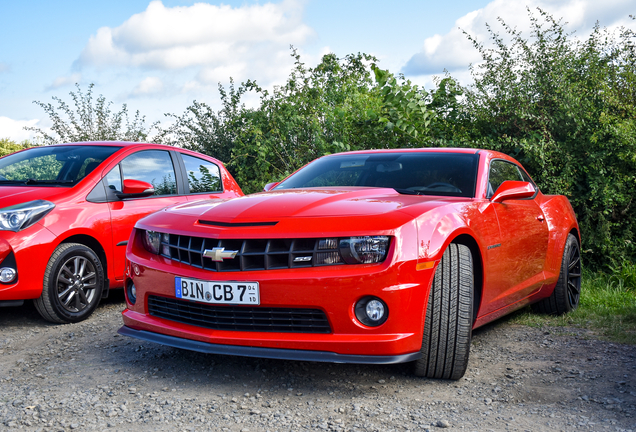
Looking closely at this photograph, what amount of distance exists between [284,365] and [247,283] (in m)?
0.79

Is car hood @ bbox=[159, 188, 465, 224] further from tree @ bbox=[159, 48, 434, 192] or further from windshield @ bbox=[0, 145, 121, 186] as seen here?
tree @ bbox=[159, 48, 434, 192]

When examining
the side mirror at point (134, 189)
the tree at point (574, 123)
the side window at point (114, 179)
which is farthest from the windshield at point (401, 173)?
the tree at point (574, 123)

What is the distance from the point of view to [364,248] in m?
2.92

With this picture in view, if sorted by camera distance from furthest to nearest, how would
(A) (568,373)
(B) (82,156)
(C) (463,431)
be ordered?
(B) (82,156) < (A) (568,373) < (C) (463,431)

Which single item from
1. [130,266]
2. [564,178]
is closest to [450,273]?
[130,266]

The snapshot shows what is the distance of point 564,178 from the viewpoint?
731 centimetres

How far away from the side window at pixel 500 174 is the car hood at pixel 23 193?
10.9ft

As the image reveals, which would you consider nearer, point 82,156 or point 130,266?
point 130,266

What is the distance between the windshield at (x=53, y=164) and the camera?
16.8 ft

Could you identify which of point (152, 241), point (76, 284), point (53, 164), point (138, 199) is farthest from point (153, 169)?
point (152, 241)

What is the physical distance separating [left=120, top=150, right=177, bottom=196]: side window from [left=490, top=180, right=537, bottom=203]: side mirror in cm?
322

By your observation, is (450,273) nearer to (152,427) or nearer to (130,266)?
(152,427)

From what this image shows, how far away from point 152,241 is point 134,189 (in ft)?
5.88

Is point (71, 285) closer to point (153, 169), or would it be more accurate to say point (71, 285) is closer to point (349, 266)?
point (153, 169)
